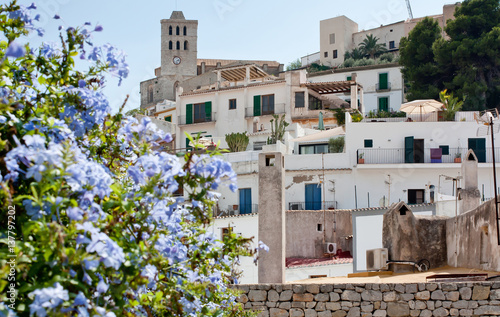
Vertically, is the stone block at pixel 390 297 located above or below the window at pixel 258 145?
below

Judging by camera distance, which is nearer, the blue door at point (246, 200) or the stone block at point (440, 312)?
the stone block at point (440, 312)

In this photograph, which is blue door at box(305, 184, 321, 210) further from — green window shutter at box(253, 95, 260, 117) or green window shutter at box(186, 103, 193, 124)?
green window shutter at box(186, 103, 193, 124)

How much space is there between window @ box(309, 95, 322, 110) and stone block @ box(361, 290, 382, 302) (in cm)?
3387

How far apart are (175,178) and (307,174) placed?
3071 cm

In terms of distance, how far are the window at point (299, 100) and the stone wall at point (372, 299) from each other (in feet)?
107

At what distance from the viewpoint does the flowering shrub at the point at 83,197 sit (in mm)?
4254

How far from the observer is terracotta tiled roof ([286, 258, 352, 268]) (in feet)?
85.0

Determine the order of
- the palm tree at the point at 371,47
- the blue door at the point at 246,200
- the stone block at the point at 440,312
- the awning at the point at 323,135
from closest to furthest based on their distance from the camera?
the stone block at the point at 440,312 → the blue door at the point at 246,200 → the awning at the point at 323,135 → the palm tree at the point at 371,47

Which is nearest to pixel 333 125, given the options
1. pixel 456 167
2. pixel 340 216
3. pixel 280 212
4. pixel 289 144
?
pixel 289 144

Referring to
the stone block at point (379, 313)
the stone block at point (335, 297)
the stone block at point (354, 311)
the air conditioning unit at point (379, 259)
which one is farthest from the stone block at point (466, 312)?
the air conditioning unit at point (379, 259)

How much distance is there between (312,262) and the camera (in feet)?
87.9

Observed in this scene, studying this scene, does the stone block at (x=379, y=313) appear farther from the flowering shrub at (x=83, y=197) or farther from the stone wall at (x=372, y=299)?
the flowering shrub at (x=83, y=197)

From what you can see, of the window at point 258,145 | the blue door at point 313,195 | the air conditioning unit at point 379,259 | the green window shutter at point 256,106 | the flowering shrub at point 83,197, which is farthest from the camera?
the green window shutter at point 256,106

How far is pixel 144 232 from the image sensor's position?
5.27 metres
